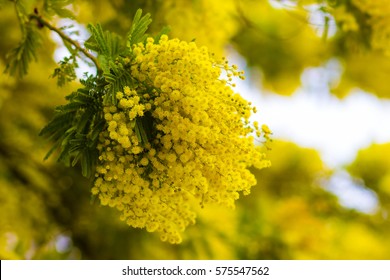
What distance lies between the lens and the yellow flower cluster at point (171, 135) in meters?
2.17

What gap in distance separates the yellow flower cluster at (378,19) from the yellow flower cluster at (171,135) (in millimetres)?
1409

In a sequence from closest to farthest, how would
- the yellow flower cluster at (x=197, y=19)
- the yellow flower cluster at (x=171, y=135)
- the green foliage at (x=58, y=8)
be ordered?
the yellow flower cluster at (x=171, y=135) < the green foliage at (x=58, y=8) < the yellow flower cluster at (x=197, y=19)

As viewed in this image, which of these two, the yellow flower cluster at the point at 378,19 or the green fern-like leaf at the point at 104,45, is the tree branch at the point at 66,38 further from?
A: the yellow flower cluster at the point at 378,19

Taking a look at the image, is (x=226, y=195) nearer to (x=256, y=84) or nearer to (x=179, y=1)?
(x=179, y=1)

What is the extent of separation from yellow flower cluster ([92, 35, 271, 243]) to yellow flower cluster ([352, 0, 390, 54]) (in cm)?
141

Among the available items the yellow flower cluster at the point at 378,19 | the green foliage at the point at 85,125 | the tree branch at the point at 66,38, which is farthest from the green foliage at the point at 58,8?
the yellow flower cluster at the point at 378,19

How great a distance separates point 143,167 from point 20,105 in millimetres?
3147

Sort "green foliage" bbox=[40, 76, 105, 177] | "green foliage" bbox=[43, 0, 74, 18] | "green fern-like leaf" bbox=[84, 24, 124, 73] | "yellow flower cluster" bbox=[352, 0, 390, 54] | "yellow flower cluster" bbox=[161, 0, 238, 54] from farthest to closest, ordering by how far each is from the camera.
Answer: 1. "yellow flower cluster" bbox=[161, 0, 238, 54]
2. "yellow flower cluster" bbox=[352, 0, 390, 54]
3. "green foliage" bbox=[43, 0, 74, 18]
4. "green fern-like leaf" bbox=[84, 24, 124, 73]
5. "green foliage" bbox=[40, 76, 105, 177]

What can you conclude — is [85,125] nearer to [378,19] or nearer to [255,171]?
[378,19]

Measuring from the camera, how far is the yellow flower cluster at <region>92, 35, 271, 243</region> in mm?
2168

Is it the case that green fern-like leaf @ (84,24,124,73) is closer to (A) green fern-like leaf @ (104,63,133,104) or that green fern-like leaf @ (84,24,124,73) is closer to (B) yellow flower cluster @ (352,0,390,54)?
(A) green fern-like leaf @ (104,63,133,104)

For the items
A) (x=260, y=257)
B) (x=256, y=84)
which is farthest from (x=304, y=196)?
(x=260, y=257)

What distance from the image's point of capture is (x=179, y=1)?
3498mm

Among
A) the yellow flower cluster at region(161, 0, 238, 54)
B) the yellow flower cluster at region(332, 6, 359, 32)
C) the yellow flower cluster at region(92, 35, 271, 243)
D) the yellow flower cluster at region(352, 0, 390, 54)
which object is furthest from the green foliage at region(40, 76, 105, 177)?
the yellow flower cluster at region(352, 0, 390, 54)
